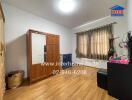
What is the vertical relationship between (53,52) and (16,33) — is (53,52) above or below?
below

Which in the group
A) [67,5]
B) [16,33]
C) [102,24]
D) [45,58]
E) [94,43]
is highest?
[67,5]

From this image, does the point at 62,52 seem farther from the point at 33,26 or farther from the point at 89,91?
the point at 89,91

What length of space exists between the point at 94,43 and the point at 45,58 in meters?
2.74

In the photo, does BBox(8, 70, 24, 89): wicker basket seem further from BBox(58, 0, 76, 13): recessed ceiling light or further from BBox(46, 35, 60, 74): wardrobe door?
BBox(58, 0, 76, 13): recessed ceiling light

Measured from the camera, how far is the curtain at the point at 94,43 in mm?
4385

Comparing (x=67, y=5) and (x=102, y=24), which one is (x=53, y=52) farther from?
(x=102, y=24)

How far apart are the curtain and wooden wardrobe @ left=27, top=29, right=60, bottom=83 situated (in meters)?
1.99

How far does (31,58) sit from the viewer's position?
3.05 metres

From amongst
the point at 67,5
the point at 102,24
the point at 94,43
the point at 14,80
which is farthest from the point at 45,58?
the point at 102,24

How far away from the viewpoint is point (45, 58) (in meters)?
3.61

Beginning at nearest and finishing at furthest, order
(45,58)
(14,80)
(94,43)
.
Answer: (14,80), (45,58), (94,43)

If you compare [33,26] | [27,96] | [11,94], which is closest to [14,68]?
[11,94]

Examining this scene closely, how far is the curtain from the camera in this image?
4385mm

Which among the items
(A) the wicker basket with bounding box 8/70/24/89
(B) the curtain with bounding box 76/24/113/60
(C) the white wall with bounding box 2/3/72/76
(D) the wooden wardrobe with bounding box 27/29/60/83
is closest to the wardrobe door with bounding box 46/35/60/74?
(D) the wooden wardrobe with bounding box 27/29/60/83
